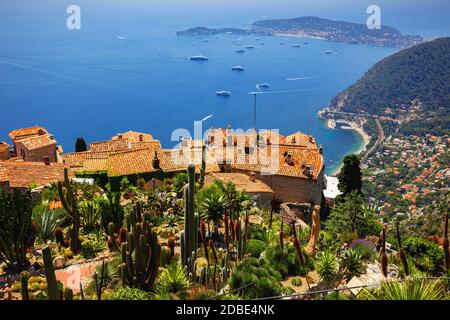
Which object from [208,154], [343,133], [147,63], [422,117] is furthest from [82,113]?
[422,117]

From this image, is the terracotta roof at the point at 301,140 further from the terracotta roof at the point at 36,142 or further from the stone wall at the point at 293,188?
the terracotta roof at the point at 36,142

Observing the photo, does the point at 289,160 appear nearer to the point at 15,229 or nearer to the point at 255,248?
the point at 255,248

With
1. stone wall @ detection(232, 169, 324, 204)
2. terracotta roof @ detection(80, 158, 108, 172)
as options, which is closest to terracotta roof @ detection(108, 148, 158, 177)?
terracotta roof @ detection(80, 158, 108, 172)

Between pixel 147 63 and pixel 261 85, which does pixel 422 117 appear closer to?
pixel 261 85

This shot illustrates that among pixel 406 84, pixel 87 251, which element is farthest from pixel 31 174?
pixel 406 84

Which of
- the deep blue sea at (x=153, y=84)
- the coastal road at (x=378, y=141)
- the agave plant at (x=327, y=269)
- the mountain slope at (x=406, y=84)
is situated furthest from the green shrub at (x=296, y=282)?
the mountain slope at (x=406, y=84)

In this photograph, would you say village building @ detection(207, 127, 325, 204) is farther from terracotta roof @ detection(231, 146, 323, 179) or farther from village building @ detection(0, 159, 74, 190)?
village building @ detection(0, 159, 74, 190)
